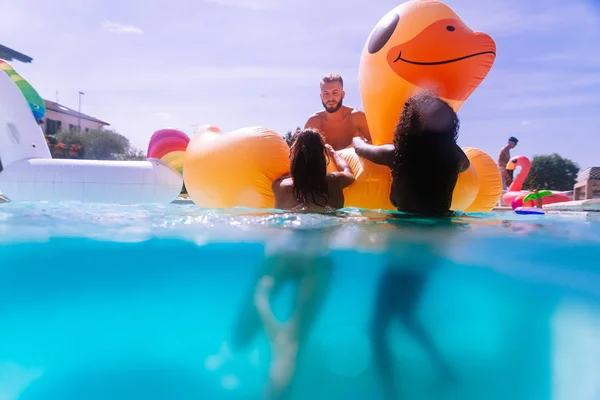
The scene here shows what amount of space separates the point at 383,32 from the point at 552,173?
2966cm

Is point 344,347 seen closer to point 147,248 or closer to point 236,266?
point 236,266

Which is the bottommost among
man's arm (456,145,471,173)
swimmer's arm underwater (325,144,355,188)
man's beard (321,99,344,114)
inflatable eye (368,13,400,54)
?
swimmer's arm underwater (325,144,355,188)

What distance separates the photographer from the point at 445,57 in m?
3.38

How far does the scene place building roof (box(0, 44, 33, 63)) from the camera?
12571 mm

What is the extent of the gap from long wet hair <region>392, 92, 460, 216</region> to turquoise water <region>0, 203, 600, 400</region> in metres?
0.90

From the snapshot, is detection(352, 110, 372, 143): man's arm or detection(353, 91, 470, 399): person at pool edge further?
detection(352, 110, 372, 143): man's arm

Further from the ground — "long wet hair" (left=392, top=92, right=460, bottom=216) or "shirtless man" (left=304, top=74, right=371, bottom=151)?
"shirtless man" (left=304, top=74, right=371, bottom=151)

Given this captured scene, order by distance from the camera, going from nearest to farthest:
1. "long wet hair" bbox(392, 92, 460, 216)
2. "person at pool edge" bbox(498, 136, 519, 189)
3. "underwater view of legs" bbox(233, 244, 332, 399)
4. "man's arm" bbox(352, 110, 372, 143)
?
"underwater view of legs" bbox(233, 244, 332, 399), "long wet hair" bbox(392, 92, 460, 216), "man's arm" bbox(352, 110, 372, 143), "person at pool edge" bbox(498, 136, 519, 189)

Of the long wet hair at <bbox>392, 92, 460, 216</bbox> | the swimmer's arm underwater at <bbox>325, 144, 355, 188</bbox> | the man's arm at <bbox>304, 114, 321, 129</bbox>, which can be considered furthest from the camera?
the man's arm at <bbox>304, 114, 321, 129</bbox>

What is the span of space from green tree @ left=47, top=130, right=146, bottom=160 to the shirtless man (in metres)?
21.8

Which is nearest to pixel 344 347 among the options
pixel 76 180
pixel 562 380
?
pixel 562 380

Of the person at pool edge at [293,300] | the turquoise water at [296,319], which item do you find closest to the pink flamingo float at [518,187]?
the turquoise water at [296,319]

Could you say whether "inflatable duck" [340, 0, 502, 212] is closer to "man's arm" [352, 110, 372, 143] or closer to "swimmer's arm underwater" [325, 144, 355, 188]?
"swimmer's arm underwater" [325, 144, 355, 188]

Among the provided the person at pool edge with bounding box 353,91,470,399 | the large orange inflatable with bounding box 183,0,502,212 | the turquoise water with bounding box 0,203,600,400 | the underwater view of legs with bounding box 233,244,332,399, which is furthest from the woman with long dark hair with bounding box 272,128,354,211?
the underwater view of legs with bounding box 233,244,332,399
